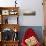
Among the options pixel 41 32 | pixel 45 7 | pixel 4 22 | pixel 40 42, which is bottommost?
pixel 40 42

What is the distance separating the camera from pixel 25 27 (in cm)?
461

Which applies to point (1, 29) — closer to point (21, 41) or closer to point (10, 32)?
point (10, 32)

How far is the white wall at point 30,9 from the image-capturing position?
4609 mm

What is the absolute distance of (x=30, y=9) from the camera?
4.61 metres

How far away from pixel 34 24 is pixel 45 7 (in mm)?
594

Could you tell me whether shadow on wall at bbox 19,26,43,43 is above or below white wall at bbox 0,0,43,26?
below

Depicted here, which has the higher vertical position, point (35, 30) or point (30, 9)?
point (30, 9)

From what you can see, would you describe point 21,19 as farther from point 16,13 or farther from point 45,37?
point 45,37

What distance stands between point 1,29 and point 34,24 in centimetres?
98

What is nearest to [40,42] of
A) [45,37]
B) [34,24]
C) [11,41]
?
[45,37]

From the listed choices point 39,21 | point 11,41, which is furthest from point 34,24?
point 11,41

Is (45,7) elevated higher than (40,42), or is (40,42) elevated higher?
(45,7)

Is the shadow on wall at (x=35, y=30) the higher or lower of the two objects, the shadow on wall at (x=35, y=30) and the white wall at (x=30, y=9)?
the lower

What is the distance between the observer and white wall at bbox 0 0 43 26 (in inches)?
181
